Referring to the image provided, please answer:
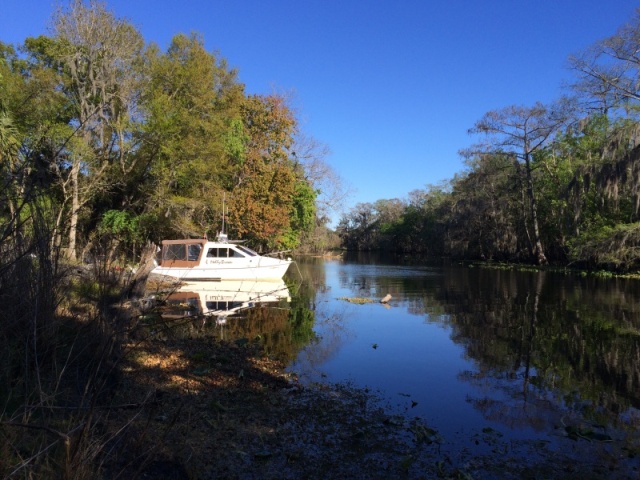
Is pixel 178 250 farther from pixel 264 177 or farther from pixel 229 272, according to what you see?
pixel 264 177

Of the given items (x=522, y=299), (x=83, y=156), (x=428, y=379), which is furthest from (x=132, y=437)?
(x=83, y=156)

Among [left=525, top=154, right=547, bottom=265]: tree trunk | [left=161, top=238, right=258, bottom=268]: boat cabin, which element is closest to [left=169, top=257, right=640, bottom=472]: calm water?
[left=161, top=238, right=258, bottom=268]: boat cabin

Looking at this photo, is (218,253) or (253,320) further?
(218,253)

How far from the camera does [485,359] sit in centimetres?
957

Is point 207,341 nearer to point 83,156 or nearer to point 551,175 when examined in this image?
point 83,156

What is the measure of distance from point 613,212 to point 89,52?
34145mm

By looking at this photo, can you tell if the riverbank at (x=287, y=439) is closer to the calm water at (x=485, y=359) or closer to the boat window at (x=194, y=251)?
the calm water at (x=485, y=359)

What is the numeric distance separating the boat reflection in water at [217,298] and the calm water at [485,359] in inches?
27.7

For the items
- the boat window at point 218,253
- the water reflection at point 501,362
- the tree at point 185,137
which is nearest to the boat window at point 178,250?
the boat window at point 218,253

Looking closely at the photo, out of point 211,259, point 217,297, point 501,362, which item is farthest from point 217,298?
point 501,362

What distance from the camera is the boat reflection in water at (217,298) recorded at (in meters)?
13.6

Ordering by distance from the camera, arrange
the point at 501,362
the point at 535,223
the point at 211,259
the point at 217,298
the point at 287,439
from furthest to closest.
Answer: the point at 535,223 → the point at 211,259 → the point at 217,298 → the point at 501,362 → the point at 287,439

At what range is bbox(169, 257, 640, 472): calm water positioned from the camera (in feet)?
20.2

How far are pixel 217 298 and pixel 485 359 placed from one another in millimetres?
11336
